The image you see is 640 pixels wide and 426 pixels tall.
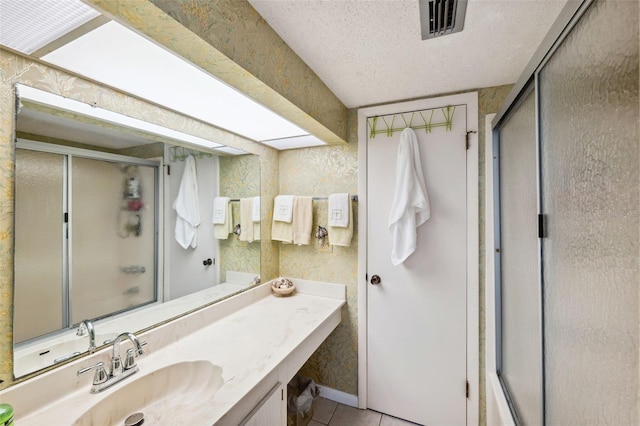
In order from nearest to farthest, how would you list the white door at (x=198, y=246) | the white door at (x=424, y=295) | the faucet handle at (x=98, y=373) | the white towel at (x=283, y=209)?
the faucet handle at (x=98, y=373) < the white door at (x=198, y=246) < the white door at (x=424, y=295) < the white towel at (x=283, y=209)

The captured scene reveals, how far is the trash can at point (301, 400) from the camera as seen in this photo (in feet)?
5.65

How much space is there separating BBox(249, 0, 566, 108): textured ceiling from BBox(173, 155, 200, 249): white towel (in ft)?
2.96

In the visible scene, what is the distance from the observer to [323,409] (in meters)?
1.93

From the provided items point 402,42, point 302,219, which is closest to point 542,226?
point 402,42

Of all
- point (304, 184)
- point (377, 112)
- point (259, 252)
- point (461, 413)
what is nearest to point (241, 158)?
point (304, 184)

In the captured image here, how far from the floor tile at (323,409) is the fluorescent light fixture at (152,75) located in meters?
2.04

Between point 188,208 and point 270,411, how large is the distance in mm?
1114

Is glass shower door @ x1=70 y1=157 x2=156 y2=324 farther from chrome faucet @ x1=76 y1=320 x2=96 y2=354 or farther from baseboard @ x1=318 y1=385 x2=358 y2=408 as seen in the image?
baseboard @ x1=318 y1=385 x2=358 y2=408

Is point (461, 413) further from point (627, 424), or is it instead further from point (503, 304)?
point (627, 424)

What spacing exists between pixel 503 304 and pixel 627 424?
1.13m

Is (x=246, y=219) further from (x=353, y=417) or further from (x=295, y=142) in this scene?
(x=353, y=417)

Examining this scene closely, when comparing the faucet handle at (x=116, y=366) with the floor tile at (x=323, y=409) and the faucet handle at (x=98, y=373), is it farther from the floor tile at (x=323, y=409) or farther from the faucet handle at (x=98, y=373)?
the floor tile at (x=323, y=409)

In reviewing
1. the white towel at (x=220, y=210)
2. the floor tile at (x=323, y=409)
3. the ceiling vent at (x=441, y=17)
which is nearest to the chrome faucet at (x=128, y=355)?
the white towel at (x=220, y=210)

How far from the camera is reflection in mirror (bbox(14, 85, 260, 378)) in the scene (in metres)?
0.89
